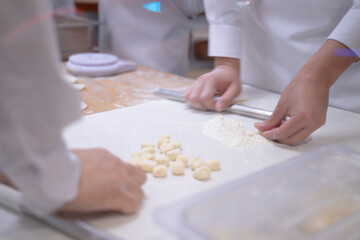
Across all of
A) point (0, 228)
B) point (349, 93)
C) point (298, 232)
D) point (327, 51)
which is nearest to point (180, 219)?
point (298, 232)

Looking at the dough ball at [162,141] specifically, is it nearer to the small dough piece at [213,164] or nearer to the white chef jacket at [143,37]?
the small dough piece at [213,164]

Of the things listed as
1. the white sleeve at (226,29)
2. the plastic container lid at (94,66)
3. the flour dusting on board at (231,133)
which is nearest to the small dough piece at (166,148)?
the flour dusting on board at (231,133)

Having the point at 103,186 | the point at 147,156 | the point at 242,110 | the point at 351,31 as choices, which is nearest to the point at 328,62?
the point at 351,31

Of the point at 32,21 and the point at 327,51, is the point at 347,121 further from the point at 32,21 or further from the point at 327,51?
the point at 32,21

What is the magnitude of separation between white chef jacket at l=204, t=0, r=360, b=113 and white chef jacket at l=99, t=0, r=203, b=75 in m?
0.33

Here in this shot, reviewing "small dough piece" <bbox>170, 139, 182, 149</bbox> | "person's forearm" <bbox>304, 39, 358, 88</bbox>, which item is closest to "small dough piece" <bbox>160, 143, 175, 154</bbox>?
"small dough piece" <bbox>170, 139, 182, 149</bbox>

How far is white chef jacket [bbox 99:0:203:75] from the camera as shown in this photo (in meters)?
1.57

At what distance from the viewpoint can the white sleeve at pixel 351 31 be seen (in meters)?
0.86

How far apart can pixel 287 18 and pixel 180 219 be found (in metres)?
0.84

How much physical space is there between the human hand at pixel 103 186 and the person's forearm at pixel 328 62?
1.72ft

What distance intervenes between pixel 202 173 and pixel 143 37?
3.54ft

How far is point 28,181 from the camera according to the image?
47 centimetres

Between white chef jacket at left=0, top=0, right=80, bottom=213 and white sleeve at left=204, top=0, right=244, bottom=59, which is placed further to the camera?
white sleeve at left=204, top=0, right=244, bottom=59

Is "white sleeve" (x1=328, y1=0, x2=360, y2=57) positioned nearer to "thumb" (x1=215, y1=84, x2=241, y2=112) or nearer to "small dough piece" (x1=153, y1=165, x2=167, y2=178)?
"thumb" (x1=215, y1=84, x2=241, y2=112)
